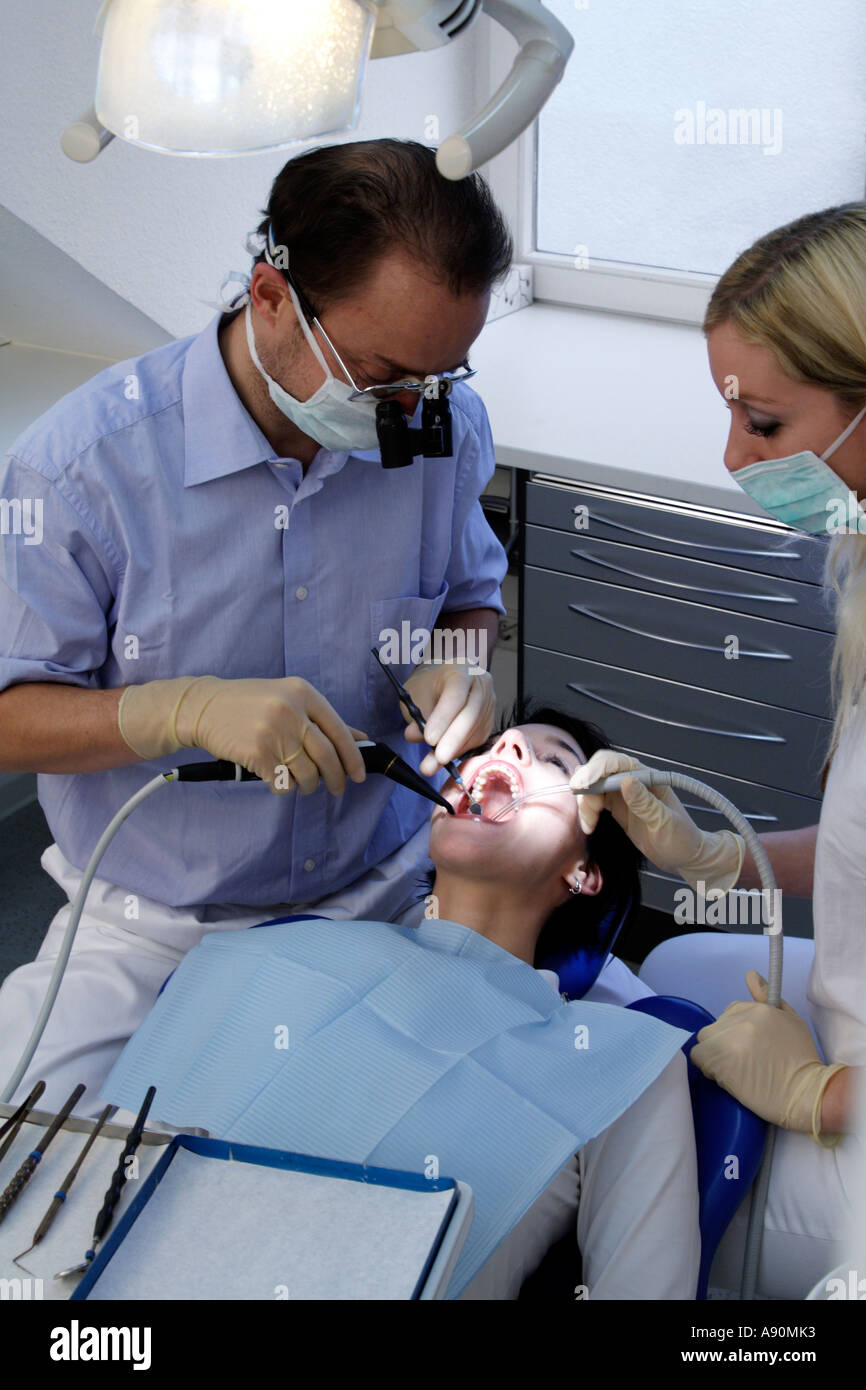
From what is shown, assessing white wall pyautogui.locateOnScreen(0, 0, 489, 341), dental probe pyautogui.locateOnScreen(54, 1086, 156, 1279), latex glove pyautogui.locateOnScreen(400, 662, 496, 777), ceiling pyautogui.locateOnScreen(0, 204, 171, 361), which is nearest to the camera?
dental probe pyautogui.locateOnScreen(54, 1086, 156, 1279)

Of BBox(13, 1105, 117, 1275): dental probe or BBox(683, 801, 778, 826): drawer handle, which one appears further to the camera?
BBox(683, 801, 778, 826): drawer handle

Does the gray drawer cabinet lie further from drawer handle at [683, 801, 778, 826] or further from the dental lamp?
the dental lamp

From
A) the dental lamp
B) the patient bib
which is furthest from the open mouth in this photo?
the dental lamp

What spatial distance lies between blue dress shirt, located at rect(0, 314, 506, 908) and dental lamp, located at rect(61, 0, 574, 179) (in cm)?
52

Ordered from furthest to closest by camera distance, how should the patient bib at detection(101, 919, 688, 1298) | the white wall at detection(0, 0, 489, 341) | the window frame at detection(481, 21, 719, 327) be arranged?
the window frame at detection(481, 21, 719, 327)
the white wall at detection(0, 0, 489, 341)
the patient bib at detection(101, 919, 688, 1298)

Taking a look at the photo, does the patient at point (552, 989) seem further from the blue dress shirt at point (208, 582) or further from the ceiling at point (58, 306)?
the ceiling at point (58, 306)

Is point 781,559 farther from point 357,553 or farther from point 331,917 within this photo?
point 331,917

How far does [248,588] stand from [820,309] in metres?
0.75

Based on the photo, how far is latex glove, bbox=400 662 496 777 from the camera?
5.46 ft

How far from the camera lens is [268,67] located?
1007 mm

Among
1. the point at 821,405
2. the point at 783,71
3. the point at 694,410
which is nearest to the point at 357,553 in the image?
the point at 821,405

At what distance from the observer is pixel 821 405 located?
1.32 m

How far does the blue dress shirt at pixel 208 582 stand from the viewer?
149 centimetres

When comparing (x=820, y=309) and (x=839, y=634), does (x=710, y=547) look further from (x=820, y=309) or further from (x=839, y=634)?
(x=820, y=309)
